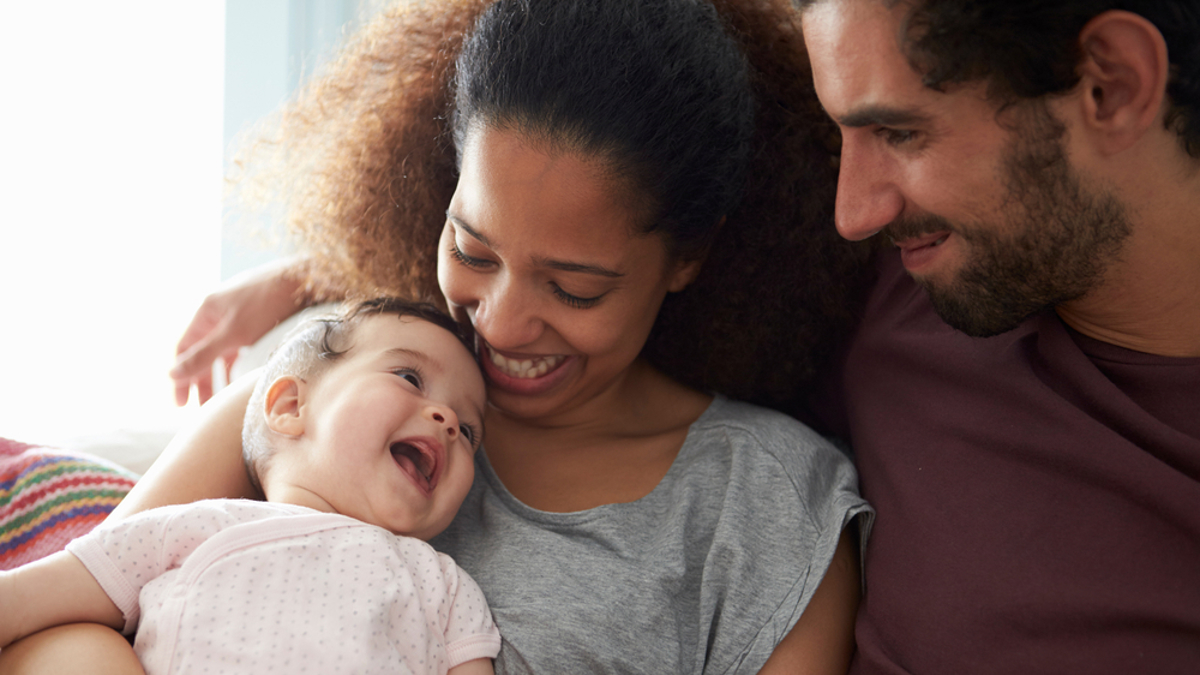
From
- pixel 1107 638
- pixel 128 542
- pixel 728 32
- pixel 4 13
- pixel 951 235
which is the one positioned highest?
pixel 728 32

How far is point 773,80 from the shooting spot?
165 centimetres

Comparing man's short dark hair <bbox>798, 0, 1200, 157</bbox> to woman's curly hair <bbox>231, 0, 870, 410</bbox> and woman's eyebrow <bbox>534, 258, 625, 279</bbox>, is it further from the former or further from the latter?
woman's eyebrow <bbox>534, 258, 625, 279</bbox>

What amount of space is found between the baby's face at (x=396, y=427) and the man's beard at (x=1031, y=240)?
2.33 ft

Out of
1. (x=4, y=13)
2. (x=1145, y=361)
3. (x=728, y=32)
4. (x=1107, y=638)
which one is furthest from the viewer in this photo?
(x=4, y=13)

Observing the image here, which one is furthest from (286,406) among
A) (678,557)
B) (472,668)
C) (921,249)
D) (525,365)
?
(921,249)

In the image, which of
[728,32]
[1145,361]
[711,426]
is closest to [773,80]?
[728,32]

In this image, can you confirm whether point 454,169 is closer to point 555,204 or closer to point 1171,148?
point 555,204

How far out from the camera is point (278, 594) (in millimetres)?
1163

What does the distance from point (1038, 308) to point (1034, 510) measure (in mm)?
274

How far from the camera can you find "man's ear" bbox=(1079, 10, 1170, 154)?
1090 millimetres

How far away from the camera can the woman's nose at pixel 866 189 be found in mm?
1291

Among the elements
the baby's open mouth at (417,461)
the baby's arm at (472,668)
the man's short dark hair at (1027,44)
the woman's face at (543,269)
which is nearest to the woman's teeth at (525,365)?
the woman's face at (543,269)

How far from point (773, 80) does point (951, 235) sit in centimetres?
52

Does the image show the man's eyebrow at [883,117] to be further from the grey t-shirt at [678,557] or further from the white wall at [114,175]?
the white wall at [114,175]
